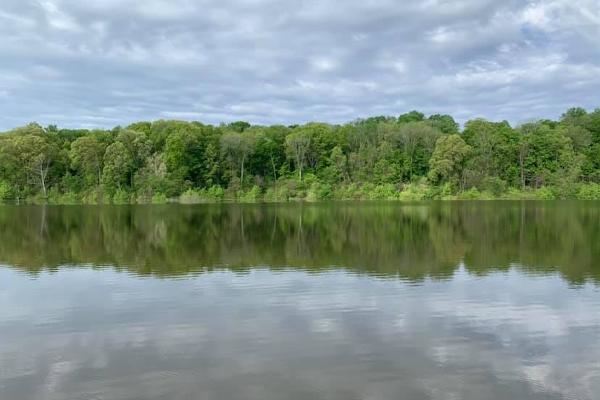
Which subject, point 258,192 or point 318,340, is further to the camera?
point 258,192

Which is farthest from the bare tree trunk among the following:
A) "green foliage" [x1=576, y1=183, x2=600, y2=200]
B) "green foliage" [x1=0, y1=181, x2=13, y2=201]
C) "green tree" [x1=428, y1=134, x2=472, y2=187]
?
"green foliage" [x1=576, y1=183, x2=600, y2=200]

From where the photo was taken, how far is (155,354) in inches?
382

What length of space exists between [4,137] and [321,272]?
8644 cm

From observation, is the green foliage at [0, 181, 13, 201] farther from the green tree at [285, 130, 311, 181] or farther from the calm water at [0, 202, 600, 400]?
the calm water at [0, 202, 600, 400]

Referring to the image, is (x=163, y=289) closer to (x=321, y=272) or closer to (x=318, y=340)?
(x=321, y=272)

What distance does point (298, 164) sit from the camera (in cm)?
9794

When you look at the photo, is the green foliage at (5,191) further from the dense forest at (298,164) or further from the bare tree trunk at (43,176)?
the bare tree trunk at (43,176)

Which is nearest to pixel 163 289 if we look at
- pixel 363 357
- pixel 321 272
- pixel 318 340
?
pixel 321 272

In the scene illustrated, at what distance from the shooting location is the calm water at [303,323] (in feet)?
27.3

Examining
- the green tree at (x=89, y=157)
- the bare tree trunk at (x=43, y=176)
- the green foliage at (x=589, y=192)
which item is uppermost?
the green tree at (x=89, y=157)

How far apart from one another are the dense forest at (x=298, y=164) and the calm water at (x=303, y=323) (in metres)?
65.8

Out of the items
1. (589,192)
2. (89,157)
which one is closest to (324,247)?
(589,192)

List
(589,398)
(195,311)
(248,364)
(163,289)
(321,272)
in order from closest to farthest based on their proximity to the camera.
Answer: (589,398), (248,364), (195,311), (163,289), (321,272)

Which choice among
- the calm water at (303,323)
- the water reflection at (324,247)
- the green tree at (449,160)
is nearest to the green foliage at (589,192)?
the green tree at (449,160)
